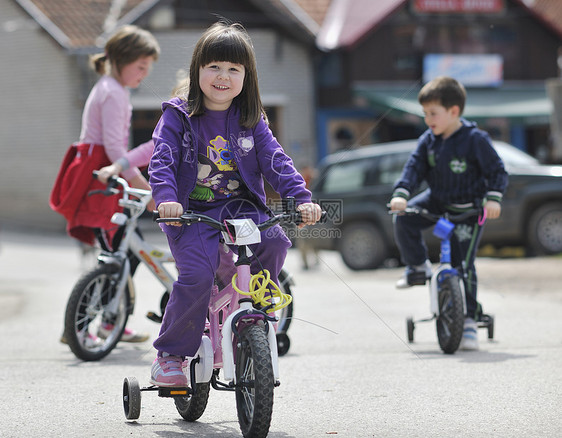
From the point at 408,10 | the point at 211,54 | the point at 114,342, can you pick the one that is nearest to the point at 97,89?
the point at 114,342

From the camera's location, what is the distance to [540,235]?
14523mm

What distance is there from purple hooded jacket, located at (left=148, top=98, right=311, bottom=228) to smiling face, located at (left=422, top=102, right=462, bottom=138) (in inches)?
106

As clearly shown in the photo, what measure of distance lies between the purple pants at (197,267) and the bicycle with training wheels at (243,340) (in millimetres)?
90

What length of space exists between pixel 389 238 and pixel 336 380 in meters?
9.12

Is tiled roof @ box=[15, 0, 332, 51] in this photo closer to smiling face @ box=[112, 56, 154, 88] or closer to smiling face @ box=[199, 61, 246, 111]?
smiling face @ box=[112, 56, 154, 88]

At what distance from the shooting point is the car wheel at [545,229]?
14500mm

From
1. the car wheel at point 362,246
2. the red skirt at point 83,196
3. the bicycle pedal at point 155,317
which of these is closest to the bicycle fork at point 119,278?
the red skirt at point 83,196

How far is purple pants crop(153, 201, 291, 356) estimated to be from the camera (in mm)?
4488

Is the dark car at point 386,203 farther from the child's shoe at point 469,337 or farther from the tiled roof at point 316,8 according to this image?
the tiled roof at point 316,8

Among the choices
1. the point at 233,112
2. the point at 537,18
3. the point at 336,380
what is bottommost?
the point at 336,380

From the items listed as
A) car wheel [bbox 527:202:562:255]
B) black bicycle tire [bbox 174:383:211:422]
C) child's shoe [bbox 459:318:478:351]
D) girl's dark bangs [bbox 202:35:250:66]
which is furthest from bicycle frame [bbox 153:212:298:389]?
car wheel [bbox 527:202:562:255]

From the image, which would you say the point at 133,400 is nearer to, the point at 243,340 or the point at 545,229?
the point at 243,340

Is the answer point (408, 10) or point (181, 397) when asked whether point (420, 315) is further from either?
point (408, 10)

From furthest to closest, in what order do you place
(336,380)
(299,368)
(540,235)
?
(540,235) → (299,368) → (336,380)
